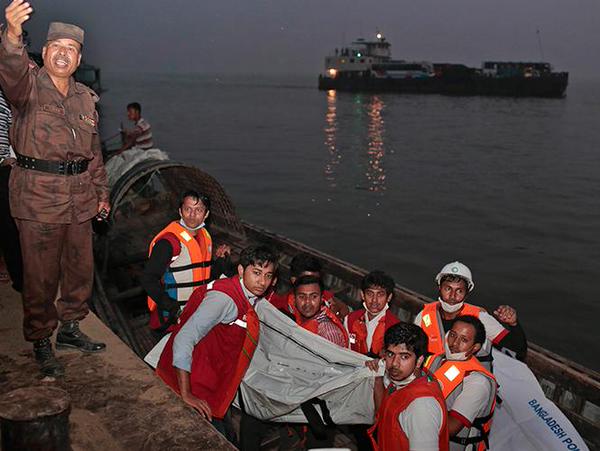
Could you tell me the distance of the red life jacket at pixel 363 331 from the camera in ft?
15.6

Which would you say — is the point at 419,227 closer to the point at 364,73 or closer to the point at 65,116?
the point at 65,116

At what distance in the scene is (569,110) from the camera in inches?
2795

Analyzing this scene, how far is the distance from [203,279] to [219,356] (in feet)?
5.45

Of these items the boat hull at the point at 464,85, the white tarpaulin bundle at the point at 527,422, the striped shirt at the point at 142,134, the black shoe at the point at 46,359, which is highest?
the boat hull at the point at 464,85

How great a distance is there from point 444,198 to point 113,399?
21.4 m

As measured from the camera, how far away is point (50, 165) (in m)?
3.45

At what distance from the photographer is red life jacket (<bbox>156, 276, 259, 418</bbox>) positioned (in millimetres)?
3664

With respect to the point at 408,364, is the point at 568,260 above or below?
below

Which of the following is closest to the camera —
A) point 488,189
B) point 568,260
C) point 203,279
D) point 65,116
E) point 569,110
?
point 65,116

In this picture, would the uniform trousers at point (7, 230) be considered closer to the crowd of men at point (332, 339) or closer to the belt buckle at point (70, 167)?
the crowd of men at point (332, 339)

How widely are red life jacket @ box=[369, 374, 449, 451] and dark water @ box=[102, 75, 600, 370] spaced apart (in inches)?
354

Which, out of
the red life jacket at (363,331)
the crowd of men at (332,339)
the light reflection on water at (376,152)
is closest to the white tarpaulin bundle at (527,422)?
the crowd of men at (332,339)

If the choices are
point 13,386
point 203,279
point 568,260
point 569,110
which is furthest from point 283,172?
point 569,110

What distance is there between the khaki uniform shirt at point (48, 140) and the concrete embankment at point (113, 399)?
1.13 meters
